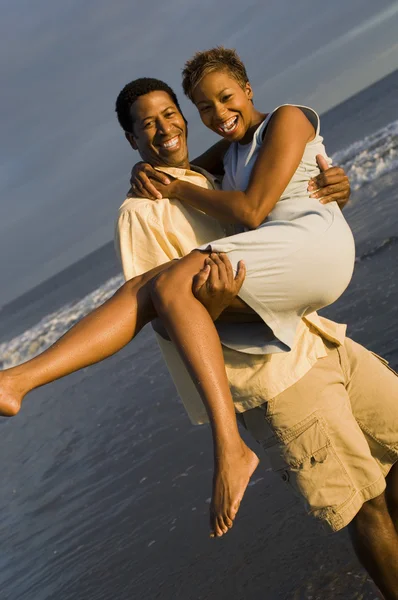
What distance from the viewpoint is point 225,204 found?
9.44ft

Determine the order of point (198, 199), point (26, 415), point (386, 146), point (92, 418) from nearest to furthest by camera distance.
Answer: point (198, 199) < point (92, 418) < point (26, 415) < point (386, 146)

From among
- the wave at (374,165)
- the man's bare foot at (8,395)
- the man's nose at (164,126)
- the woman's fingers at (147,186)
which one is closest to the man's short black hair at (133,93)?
the man's nose at (164,126)

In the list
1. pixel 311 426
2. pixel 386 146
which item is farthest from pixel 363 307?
pixel 386 146

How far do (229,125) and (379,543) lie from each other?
1746mm

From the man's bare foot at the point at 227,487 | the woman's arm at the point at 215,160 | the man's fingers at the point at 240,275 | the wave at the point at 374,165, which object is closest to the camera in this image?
the man's bare foot at the point at 227,487

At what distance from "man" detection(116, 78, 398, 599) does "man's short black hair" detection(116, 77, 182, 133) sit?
1 cm

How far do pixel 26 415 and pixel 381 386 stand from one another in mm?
7244

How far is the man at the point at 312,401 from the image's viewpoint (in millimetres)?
2777

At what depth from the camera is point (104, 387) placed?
8844 mm

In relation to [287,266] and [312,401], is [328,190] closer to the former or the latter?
[287,266]

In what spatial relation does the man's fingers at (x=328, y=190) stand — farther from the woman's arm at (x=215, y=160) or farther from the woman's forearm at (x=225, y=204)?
the woman's arm at (x=215, y=160)

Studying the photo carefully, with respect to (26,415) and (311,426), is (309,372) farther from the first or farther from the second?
(26,415)

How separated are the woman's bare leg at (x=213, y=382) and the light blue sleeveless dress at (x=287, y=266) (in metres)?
0.20

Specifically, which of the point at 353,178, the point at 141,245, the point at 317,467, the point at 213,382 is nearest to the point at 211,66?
the point at 141,245
